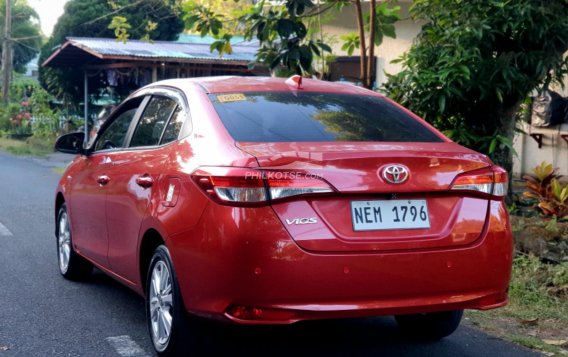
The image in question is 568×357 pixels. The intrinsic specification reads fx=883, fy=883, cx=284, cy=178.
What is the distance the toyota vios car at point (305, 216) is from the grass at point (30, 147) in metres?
21.2

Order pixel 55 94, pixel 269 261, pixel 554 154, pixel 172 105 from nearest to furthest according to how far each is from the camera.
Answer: pixel 269 261 < pixel 172 105 < pixel 554 154 < pixel 55 94

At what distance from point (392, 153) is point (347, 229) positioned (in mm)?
497

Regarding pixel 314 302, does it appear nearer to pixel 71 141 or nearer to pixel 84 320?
pixel 84 320

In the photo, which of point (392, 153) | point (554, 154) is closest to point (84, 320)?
point (392, 153)

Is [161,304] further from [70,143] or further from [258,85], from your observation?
[70,143]

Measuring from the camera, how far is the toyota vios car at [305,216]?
422cm

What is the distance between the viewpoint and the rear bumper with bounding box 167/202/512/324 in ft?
13.8

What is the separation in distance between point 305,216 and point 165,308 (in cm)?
118

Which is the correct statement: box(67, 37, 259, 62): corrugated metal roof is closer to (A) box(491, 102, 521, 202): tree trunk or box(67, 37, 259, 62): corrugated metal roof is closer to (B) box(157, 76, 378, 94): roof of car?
(A) box(491, 102, 521, 202): tree trunk

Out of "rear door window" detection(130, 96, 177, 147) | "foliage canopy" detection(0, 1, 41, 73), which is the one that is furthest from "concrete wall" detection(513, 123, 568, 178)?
"foliage canopy" detection(0, 1, 41, 73)

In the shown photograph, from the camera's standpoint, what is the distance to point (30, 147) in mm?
27344

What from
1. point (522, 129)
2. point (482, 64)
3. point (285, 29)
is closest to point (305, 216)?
point (482, 64)

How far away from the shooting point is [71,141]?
691 centimetres

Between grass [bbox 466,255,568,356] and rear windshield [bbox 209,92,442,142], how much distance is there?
1567 millimetres
